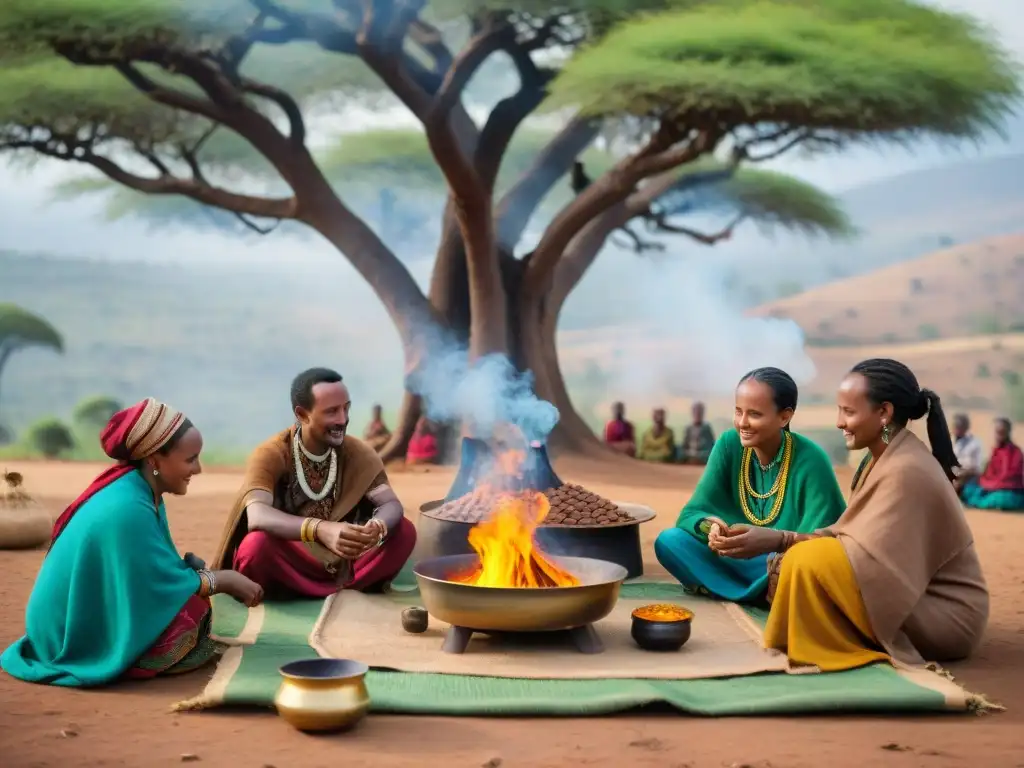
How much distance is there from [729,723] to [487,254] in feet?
30.7

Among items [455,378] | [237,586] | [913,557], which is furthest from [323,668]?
[455,378]

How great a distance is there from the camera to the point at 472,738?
3.81 m

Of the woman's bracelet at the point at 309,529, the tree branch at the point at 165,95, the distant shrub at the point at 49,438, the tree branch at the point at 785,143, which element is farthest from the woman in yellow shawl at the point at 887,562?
the distant shrub at the point at 49,438

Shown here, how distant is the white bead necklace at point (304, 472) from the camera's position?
5645 mm

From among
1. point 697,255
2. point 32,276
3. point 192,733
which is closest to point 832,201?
point 697,255

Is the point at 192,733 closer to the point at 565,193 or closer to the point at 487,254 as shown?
the point at 487,254

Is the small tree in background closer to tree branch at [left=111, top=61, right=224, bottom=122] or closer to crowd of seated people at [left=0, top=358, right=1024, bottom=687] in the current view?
tree branch at [left=111, top=61, right=224, bottom=122]

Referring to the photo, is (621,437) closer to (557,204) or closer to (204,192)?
(204,192)

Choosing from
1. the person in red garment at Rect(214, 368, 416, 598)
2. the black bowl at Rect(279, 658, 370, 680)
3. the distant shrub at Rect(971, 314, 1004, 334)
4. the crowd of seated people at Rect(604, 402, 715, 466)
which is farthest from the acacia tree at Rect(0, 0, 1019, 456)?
the distant shrub at Rect(971, 314, 1004, 334)

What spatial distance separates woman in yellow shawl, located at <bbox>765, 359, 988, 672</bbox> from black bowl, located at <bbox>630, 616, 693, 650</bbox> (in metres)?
0.34

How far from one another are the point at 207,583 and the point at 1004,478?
8.25 meters

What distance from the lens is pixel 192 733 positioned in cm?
381

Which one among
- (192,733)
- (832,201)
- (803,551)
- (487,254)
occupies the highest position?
(832,201)

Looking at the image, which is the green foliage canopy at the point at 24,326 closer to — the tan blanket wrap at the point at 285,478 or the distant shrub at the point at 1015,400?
the tan blanket wrap at the point at 285,478
